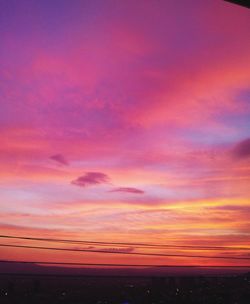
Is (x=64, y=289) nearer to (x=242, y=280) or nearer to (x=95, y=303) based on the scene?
(x=95, y=303)

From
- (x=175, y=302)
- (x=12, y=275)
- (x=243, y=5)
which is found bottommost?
(x=175, y=302)

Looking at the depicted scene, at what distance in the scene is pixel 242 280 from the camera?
9.92 metres

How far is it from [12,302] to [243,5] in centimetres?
482

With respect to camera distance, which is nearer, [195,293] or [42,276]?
[42,276]

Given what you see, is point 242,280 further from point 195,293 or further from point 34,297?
point 34,297

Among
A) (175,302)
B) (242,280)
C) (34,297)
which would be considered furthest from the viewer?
(242,280)

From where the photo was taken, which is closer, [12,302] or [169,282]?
[12,302]

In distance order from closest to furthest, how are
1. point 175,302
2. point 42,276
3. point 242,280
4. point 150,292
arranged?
1. point 42,276
2. point 150,292
3. point 175,302
4. point 242,280

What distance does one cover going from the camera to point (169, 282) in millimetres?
7836

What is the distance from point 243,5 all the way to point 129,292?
7119mm

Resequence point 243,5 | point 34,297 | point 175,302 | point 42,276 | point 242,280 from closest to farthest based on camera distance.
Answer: point 243,5, point 42,276, point 34,297, point 175,302, point 242,280

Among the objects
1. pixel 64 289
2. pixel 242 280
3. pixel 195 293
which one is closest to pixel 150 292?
pixel 195 293

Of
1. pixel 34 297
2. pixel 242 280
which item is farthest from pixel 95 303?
pixel 242 280

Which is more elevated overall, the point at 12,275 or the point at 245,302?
the point at 12,275
